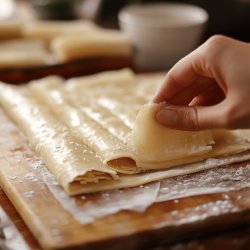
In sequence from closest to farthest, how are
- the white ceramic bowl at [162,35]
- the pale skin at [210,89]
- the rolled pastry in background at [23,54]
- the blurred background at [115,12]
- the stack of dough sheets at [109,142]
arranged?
the pale skin at [210,89]
the stack of dough sheets at [109,142]
the rolled pastry in background at [23,54]
the white ceramic bowl at [162,35]
the blurred background at [115,12]

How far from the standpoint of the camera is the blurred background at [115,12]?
118 inches

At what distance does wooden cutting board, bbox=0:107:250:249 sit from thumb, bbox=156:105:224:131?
18 centimetres

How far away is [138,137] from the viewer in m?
1.60

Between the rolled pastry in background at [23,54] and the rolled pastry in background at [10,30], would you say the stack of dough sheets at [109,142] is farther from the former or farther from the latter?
the rolled pastry in background at [10,30]

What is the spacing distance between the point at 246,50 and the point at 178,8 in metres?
1.44

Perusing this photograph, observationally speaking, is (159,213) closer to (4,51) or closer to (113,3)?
(4,51)

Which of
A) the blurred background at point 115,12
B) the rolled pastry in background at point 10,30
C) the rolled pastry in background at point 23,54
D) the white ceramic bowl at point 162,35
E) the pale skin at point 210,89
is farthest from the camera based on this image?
the blurred background at point 115,12

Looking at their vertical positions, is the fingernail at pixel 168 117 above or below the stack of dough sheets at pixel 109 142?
above

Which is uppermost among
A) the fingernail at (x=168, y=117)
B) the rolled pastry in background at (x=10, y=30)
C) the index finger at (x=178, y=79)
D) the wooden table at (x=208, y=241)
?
the index finger at (x=178, y=79)

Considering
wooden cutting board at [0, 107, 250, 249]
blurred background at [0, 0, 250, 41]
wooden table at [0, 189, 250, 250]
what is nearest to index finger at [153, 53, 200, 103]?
wooden cutting board at [0, 107, 250, 249]

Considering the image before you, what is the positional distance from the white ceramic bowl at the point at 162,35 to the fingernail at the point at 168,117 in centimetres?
111

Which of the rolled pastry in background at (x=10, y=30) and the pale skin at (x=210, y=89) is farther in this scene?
the rolled pastry in background at (x=10, y=30)

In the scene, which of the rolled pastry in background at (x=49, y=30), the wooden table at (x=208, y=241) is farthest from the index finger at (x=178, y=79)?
the rolled pastry in background at (x=49, y=30)

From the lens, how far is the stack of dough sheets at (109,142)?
4.96 ft
